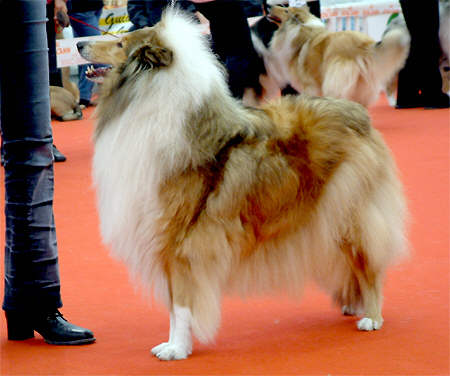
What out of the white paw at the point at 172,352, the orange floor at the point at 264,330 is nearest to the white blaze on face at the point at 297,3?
the orange floor at the point at 264,330

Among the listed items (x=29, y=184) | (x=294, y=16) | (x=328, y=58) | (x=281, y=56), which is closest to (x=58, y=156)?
(x=281, y=56)

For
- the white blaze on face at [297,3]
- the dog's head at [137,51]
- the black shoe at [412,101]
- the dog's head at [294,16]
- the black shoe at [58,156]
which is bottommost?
the black shoe at [412,101]

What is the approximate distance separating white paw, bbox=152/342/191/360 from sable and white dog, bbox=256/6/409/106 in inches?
216

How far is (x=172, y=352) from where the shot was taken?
281 centimetres

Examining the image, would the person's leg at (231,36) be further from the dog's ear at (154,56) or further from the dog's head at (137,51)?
the dog's ear at (154,56)

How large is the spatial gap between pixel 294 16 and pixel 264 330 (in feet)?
19.4

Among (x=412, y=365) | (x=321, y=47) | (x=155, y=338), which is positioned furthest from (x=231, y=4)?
(x=412, y=365)

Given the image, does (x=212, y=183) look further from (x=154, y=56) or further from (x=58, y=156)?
(x=58, y=156)

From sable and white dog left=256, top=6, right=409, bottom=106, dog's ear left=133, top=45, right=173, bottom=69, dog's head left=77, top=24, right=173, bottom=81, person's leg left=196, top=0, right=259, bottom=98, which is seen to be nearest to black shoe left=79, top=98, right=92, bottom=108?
sable and white dog left=256, top=6, right=409, bottom=106

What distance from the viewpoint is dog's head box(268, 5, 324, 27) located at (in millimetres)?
8359

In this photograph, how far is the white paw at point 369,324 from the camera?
3092mm

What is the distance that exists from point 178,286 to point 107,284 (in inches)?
41.0

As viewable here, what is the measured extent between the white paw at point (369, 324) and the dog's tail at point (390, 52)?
520 cm

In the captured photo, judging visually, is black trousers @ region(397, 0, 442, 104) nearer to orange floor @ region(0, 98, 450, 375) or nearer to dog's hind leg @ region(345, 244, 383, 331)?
orange floor @ region(0, 98, 450, 375)
